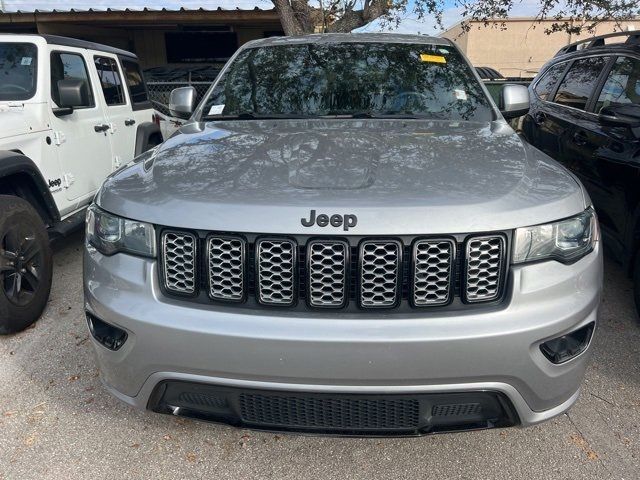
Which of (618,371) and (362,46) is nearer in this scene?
(618,371)

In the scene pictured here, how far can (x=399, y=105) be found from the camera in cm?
308

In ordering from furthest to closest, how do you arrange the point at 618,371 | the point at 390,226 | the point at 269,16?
the point at 269,16 < the point at 618,371 < the point at 390,226

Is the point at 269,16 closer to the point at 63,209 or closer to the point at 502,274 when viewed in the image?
the point at 63,209

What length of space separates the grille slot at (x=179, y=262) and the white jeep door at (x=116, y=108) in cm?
380

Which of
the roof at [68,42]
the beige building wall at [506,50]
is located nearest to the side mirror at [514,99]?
the roof at [68,42]

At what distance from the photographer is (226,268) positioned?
6.16ft

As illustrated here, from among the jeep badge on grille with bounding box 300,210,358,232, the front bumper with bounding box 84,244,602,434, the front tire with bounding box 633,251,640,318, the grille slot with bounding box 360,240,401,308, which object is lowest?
the front tire with bounding box 633,251,640,318

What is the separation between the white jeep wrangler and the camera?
3.40 metres

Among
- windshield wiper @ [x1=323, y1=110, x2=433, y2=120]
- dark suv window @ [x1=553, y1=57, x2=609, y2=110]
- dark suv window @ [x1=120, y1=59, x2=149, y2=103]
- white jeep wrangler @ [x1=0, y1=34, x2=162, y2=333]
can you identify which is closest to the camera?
windshield wiper @ [x1=323, y1=110, x2=433, y2=120]

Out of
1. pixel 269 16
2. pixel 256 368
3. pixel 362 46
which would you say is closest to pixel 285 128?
pixel 362 46

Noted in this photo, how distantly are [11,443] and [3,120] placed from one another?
232 cm

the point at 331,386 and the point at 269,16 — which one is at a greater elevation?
the point at 269,16

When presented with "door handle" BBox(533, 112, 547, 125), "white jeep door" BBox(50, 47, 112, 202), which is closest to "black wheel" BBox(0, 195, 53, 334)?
"white jeep door" BBox(50, 47, 112, 202)

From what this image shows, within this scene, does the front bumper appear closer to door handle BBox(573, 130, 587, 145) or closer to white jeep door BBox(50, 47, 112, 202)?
door handle BBox(573, 130, 587, 145)
